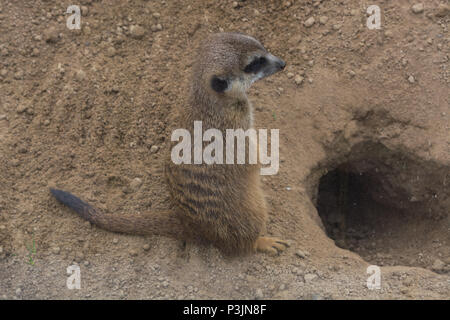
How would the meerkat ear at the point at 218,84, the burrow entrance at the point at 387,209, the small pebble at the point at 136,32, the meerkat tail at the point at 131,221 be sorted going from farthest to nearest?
1. the small pebble at the point at 136,32
2. the burrow entrance at the point at 387,209
3. the meerkat tail at the point at 131,221
4. the meerkat ear at the point at 218,84

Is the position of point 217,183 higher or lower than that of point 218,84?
lower

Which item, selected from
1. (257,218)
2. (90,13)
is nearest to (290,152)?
(257,218)

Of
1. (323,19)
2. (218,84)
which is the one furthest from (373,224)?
(218,84)

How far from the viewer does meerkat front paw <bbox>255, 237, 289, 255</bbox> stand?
8.43 ft

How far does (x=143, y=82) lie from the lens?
3.15 m

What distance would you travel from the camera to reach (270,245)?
102 inches

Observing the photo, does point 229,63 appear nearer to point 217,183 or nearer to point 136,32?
point 217,183

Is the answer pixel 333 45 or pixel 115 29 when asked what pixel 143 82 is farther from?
pixel 333 45

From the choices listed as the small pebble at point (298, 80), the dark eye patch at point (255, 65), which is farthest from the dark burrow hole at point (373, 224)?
the dark eye patch at point (255, 65)

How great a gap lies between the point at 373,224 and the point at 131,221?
205 cm

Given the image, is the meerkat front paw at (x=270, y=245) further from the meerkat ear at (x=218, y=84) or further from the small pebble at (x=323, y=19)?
the small pebble at (x=323, y=19)

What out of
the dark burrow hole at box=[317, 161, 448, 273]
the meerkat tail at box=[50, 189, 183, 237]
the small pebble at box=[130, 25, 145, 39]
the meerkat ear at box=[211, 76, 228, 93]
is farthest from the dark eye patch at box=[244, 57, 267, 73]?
the dark burrow hole at box=[317, 161, 448, 273]

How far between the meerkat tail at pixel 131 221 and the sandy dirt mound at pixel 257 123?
55mm

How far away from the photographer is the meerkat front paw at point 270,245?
2.57 meters
